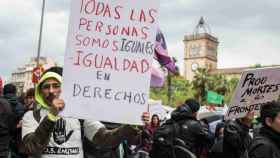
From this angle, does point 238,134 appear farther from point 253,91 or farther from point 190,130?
point 190,130

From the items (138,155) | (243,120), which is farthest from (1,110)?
(138,155)

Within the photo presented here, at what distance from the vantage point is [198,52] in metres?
164

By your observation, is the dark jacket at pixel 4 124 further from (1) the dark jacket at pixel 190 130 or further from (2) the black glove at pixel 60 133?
(2) the black glove at pixel 60 133

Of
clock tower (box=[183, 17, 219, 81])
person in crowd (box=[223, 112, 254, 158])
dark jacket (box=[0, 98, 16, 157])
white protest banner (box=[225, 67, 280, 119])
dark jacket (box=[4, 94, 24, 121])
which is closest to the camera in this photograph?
white protest banner (box=[225, 67, 280, 119])

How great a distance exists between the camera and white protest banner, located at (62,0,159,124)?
3398mm

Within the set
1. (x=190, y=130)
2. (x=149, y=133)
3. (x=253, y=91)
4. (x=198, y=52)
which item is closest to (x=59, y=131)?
(x=253, y=91)

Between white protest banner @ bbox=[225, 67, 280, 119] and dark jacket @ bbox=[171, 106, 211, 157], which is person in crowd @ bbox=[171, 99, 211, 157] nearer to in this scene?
dark jacket @ bbox=[171, 106, 211, 157]

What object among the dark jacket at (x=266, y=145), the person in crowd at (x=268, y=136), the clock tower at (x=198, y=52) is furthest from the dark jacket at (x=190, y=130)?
the clock tower at (x=198, y=52)

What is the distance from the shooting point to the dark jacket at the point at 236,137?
5.06m

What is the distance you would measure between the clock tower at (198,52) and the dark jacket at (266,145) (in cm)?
15809

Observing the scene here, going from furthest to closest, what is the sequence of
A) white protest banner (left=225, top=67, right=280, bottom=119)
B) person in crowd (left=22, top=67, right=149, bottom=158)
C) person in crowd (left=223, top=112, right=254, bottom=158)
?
person in crowd (left=223, top=112, right=254, bottom=158) → white protest banner (left=225, top=67, right=280, bottom=119) → person in crowd (left=22, top=67, right=149, bottom=158)

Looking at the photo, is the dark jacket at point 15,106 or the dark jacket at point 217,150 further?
the dark jacket at point 15,106

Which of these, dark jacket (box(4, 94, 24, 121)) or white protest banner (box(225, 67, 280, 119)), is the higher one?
white protest banner (box(225, 67, 280, 119))

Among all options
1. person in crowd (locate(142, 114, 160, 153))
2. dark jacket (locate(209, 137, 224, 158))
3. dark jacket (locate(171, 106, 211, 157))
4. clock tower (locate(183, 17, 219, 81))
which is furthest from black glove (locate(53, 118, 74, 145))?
clock tower (locate(183, 17, 219, 81))
